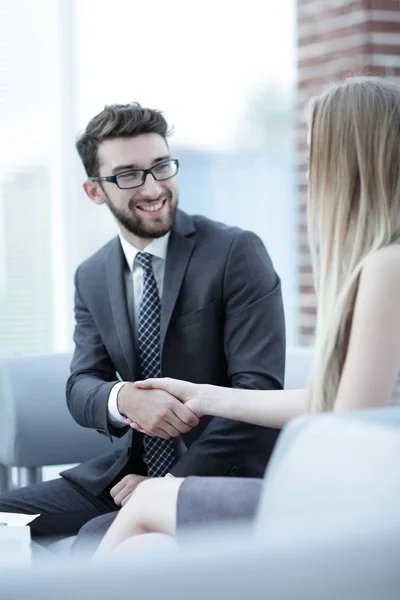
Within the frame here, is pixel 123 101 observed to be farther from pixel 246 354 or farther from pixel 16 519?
pixel 16 519

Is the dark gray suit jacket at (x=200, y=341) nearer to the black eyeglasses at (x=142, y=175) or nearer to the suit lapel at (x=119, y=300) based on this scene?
the suit lapel at (x=119, y=300)

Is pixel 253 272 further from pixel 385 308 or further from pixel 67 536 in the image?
pixel 385 308

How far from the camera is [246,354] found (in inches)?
112

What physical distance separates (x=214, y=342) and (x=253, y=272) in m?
0.22

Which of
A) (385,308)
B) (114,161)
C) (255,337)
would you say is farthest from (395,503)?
(114,161)

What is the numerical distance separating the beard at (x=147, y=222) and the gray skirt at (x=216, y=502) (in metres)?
1.37

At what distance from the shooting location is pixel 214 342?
116 inches

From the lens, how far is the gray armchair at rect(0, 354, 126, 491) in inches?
125

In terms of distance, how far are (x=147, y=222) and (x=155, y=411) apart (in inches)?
25.9

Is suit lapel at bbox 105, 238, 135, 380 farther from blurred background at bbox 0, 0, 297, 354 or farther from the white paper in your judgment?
blurred background at bbox 0, 0, 297, 354

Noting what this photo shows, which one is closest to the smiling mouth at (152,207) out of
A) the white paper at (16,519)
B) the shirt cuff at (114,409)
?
the shirt cuff at (114,409)

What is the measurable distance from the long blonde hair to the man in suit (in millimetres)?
856

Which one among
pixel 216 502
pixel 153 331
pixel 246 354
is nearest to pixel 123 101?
pixel 153 331

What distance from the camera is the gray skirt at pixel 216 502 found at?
1.74 meters
